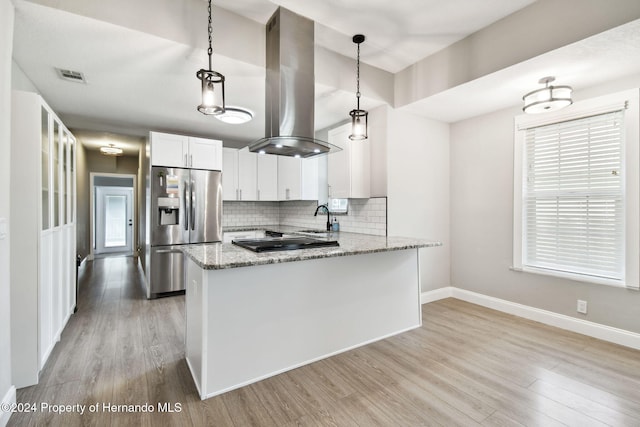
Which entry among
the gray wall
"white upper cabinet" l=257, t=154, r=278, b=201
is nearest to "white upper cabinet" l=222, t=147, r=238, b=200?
"white upper cabinet" l=257, t=154, r=278, b=201

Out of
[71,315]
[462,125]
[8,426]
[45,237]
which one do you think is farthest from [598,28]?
[71,315]

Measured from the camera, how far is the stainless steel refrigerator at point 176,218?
4045mm

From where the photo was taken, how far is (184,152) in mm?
4227

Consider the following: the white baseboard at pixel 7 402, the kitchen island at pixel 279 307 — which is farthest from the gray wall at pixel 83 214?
the kitchen island at pixel 279 307

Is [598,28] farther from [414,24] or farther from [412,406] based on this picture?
[412,406]

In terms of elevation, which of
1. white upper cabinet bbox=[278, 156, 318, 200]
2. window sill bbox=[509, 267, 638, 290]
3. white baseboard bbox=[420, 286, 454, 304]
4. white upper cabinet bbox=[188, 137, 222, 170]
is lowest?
white baseboard bbox=[420, 286, 454, 304]

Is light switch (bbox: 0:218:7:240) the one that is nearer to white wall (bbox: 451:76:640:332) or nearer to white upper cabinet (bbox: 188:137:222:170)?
white upper cabinet (bbox: 188:137:222:170)

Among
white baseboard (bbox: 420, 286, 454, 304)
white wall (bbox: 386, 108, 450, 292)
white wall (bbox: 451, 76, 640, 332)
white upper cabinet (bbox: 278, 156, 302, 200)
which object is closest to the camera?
white wall (bbox: 451, 76, 640, 332)

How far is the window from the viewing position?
2678mm

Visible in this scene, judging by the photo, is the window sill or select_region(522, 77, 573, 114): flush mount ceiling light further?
the window sill

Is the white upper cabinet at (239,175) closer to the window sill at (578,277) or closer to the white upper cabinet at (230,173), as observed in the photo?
the white upper cabinet at (230,173)

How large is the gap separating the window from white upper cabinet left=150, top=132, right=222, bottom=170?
159 inches

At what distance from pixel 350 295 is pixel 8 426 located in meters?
2.32

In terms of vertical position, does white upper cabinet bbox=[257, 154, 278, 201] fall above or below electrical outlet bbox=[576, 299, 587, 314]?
above
